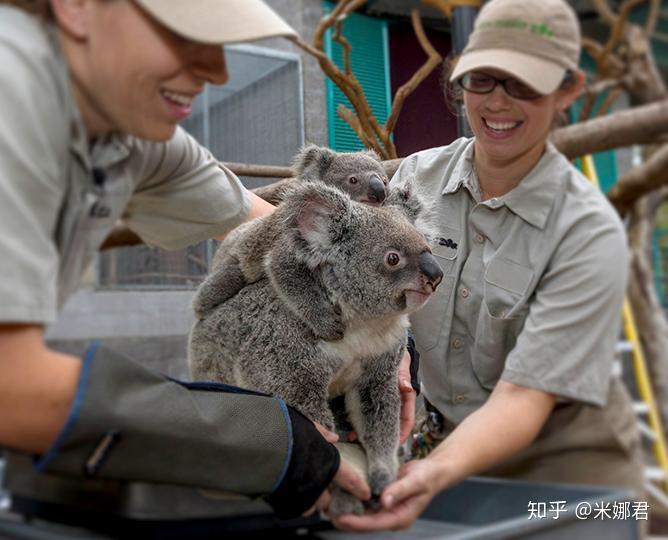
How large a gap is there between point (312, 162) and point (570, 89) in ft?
1.68

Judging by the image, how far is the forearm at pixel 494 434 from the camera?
0.98 meters

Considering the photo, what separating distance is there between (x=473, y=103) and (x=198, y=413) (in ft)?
1.92

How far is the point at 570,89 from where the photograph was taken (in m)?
1.03

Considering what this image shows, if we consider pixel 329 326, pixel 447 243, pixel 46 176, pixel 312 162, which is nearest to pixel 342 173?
pixel 312 162

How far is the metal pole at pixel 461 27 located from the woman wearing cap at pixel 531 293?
8 cm

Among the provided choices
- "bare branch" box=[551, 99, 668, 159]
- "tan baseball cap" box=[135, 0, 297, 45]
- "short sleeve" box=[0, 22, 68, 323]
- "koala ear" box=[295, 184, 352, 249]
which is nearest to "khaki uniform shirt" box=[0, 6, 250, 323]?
"short sleeve" box=[0, 22, 68, 323]

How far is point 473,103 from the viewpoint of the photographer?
1025 millimetres

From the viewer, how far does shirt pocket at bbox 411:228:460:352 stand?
3.82 ft

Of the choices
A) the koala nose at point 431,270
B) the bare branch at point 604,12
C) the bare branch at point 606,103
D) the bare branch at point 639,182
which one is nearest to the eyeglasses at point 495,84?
the koala nose at point 431,270

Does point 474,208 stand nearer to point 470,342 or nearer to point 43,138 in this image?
point 470,342

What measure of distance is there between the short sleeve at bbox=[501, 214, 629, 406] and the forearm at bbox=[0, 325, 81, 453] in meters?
0.62

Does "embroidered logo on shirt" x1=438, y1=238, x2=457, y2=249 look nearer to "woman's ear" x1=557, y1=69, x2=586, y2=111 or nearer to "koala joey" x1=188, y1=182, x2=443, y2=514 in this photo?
"koala joey" x1=188, y1=182, x2=443, y2=514

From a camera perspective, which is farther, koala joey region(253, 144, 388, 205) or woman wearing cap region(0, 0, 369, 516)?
koala joey region(253, 144, 388, 205)

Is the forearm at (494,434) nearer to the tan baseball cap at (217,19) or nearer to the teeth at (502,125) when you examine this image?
the teeth at (502,125)
